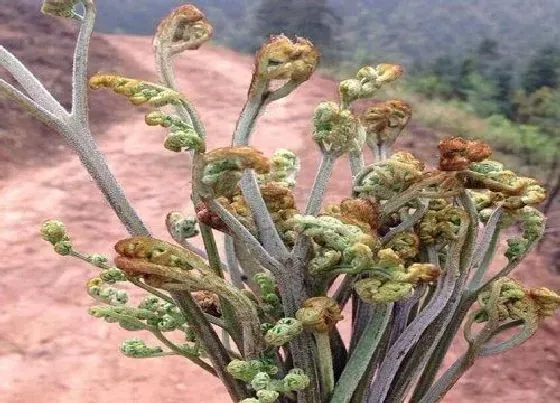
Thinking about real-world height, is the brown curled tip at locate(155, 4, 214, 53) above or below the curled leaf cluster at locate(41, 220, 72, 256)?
above

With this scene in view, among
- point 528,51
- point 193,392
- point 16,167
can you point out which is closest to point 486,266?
point 193,392

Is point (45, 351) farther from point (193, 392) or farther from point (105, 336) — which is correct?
point (193, 392)

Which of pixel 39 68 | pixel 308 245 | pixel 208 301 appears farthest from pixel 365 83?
pixel 39 68

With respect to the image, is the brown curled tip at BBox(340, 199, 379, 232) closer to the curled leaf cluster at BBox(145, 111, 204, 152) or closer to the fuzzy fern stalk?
the fuzzy fern stalk

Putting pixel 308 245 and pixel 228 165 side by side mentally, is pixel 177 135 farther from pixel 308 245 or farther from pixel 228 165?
pixel 308 245

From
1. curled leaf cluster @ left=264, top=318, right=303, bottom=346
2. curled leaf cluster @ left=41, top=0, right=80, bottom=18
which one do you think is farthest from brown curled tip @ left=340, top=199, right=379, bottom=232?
curled leaf cluster @ left=41, top=0, right=80, bottom=18

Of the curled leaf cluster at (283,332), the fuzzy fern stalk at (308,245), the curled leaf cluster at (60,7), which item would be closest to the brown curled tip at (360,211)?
the fuzzy fern stalk at (308,245)

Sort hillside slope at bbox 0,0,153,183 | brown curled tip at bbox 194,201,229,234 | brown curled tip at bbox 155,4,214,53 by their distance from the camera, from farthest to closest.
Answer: hillside slope at bbox 0,0,153,183 → brown curled tip at bbox 155,4,214,53 → brown curled tip at bbox 194,201,229,234

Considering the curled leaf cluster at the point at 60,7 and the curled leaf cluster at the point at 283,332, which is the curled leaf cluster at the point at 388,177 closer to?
the curled leaf cluster at the point at 283,332
